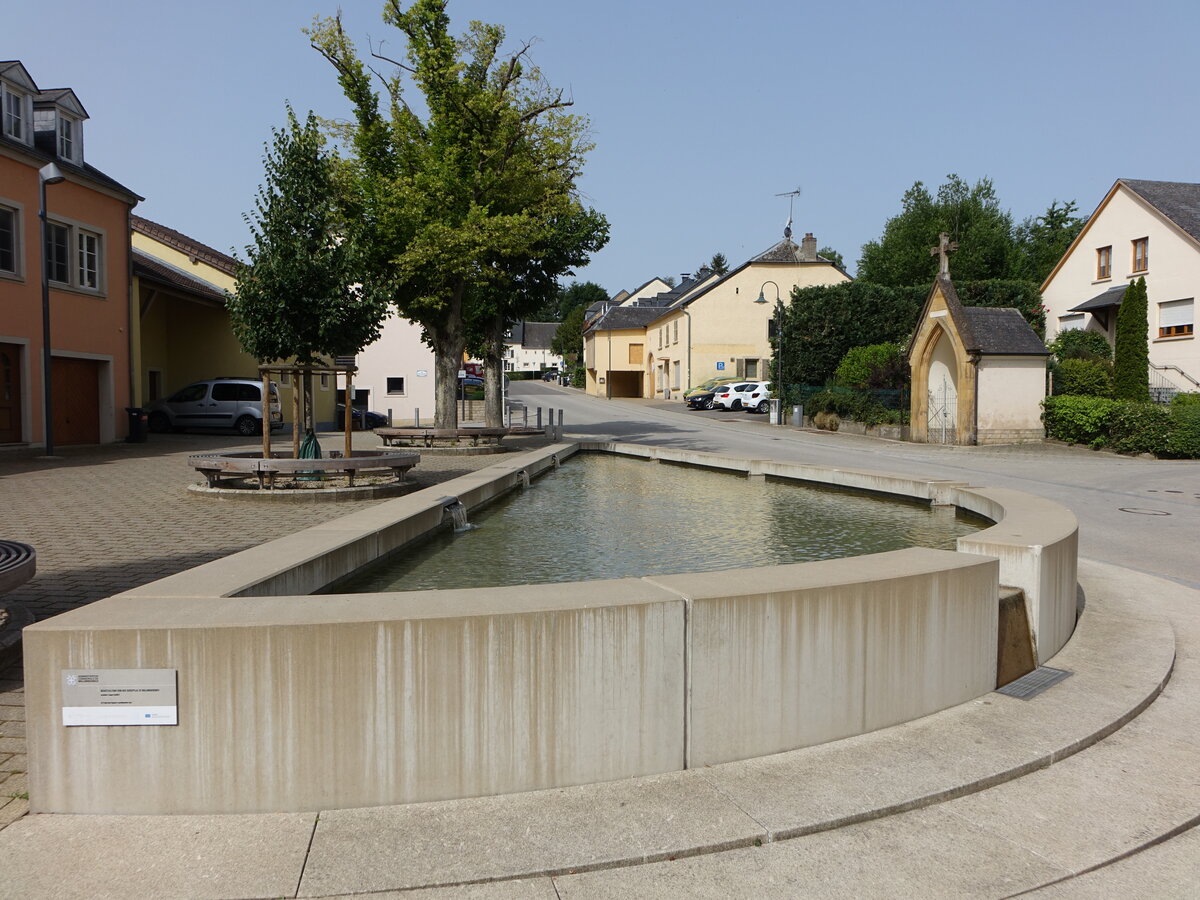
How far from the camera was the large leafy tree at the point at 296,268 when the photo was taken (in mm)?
14891

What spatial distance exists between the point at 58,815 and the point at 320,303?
12765 mm

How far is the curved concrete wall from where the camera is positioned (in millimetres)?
3367

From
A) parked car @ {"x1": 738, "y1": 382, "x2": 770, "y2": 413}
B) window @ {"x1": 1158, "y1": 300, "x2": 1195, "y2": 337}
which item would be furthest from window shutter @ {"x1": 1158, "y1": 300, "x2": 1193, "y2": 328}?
parked car @ {"x1": 738, "y1": 382, "x2": 770, "y2": 413}

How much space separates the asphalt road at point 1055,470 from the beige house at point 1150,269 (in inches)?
394

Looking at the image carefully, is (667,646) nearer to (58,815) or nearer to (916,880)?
(916,880)

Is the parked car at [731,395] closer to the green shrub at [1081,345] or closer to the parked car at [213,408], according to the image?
the green shrub at [1081,345]

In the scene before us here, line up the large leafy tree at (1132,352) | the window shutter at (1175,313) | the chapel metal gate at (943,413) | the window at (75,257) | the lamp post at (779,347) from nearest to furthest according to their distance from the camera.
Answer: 1. the window at (75,257)
2. the large leafy tree at (1132,352)
3. the chapel metal gate at (943,413)
4. the window shutter at (1175,313)
5. the lamp post at (779,347)

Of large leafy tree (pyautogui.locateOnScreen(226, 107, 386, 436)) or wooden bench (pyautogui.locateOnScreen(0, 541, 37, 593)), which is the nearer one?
wooden bench (pyautogui.locateOnScreen(0, 541, 37, 593))

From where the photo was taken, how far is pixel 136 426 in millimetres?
24312

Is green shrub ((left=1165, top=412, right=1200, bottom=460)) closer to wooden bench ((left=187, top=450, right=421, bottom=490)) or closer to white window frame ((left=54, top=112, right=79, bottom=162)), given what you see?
wooden bench ((left=187, top=450, right=421, bottom=490))

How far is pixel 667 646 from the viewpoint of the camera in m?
3.76

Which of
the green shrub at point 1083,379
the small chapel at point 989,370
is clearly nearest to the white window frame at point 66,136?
the small chapel at point 989,370

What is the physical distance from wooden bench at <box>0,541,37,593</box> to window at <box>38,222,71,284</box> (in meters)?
19.5

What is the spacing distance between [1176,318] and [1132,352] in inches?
267
